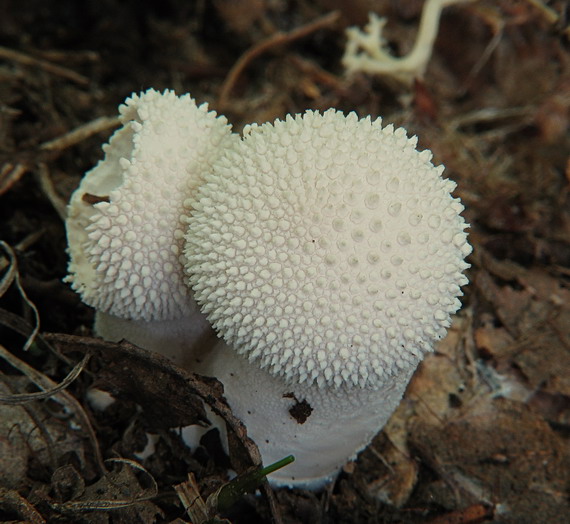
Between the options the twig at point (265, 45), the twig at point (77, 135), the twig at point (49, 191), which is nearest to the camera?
the twig at point (49, 191)

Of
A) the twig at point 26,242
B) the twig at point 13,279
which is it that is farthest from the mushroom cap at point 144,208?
the twig at point 26,242

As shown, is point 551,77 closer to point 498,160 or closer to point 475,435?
point 498,160

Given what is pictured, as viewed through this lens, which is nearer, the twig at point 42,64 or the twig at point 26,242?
the twig at point 26,242

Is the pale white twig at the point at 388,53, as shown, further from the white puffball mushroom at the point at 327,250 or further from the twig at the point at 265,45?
the white puffball mushroom at the point at 327,250

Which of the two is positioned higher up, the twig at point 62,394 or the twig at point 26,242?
the twig at point 26,242

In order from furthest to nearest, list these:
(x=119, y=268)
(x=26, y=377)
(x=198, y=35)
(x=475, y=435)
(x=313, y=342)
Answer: (x=198, y=35)
(x=475, y=435)
(x=26, y=377)
(x=119, y=268)
(x=313, y=342)

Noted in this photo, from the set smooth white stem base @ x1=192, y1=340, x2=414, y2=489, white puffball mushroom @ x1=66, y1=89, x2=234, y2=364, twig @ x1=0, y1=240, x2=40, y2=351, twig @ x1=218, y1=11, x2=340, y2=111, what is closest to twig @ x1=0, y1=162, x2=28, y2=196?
twig @ x1=0, y1=240, x2=40, y2=351

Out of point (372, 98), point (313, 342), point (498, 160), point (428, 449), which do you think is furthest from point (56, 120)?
point (498, 160)
